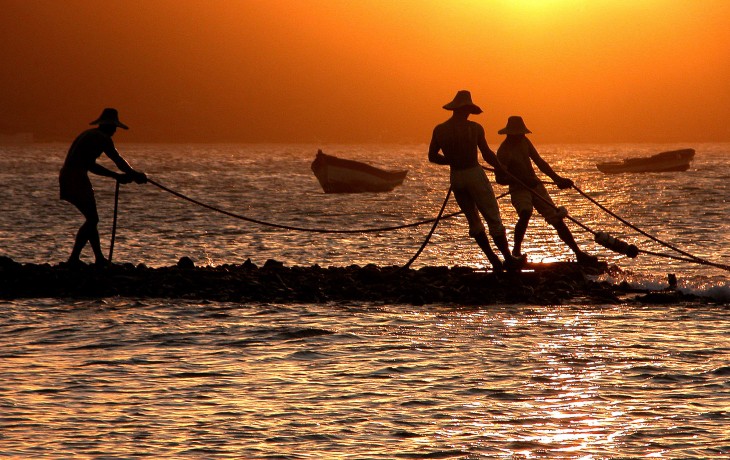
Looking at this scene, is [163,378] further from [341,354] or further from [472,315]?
[472,315]

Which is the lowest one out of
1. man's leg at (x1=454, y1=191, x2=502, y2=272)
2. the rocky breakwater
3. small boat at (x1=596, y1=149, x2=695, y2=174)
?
the rocky breakwater

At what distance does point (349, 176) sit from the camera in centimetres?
6438

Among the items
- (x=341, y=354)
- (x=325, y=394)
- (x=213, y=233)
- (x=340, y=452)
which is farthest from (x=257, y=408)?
(x=213, y=233)

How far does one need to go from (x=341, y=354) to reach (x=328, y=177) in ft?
170

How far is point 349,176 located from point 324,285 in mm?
48465

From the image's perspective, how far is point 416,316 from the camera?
14.0 m

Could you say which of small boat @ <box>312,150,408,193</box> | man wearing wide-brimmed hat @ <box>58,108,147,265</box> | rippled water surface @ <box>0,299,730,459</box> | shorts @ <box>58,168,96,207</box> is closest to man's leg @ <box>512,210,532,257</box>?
rippled water surface @ <box>0,299,730,459</box>

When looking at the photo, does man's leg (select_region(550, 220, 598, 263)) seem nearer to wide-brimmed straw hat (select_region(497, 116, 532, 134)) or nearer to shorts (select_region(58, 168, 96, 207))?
wide-brimmed straw hat (select_region(497, 116, 532, 134))

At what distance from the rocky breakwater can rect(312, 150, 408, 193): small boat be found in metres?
46.1

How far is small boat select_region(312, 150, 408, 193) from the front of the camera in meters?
63.0

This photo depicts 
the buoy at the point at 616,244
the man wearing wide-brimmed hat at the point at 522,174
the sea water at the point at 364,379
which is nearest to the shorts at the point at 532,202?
the man wearing wide-brimmed hat at the point at 522,174

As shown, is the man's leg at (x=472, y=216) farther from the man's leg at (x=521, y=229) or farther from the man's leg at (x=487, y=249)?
the man's leg at (x=521, y=229)

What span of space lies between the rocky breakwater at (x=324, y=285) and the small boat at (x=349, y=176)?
46.1m

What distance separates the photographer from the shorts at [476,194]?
15.0 metres
